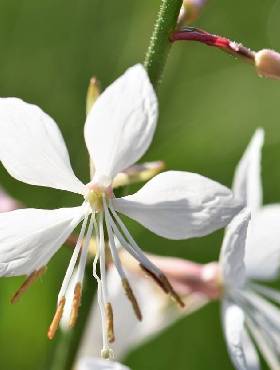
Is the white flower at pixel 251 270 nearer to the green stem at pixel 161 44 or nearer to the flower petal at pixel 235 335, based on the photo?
the flower petal at pixel 235 335

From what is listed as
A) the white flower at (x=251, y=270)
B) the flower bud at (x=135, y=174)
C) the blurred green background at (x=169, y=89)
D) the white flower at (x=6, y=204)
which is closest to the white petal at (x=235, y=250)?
the white flower at (x=251, y=270)

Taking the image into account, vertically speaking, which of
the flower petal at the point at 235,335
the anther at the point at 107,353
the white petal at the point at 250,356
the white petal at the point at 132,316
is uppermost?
the anther at the point at 107,353

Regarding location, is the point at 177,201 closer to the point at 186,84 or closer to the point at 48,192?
the point at 48,192

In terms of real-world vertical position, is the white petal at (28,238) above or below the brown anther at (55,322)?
above

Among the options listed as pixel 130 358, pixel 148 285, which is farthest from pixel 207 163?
pixel 148 285

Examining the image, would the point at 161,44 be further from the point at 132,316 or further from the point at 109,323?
the point at 132,316

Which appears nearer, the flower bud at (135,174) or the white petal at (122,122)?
the white petal at (122,122)
